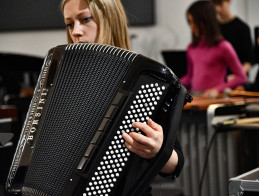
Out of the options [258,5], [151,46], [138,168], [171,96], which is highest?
[171,96]

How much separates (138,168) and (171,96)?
0.20m

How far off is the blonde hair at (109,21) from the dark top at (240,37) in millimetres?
2330

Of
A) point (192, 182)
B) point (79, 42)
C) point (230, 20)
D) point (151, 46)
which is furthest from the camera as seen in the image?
point (151, 46)

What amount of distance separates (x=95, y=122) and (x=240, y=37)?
2685 mm

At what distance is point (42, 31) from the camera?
607 centimetres

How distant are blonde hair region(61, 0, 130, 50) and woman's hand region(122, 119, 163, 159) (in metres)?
0.37

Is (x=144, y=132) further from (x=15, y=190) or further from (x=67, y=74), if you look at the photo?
(x=15, y=190)

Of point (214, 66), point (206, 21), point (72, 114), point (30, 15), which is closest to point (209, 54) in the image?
point (214, 66)

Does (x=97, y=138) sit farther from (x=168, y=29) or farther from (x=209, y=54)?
(x=168, y=29)

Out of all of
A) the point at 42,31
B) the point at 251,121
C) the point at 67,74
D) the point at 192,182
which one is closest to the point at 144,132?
the point at 67,74

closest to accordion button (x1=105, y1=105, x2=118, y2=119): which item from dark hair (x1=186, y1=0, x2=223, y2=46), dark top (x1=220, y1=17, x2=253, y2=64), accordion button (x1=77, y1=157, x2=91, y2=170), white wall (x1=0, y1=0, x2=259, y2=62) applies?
accordion button (x1=77, y1=157, x2=91, y2=170)

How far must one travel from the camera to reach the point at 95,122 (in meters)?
1.43

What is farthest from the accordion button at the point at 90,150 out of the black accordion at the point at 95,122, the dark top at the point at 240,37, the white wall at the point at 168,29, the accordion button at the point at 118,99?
the white wall at the point at 168,29

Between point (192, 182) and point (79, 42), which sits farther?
point (192, 182)
